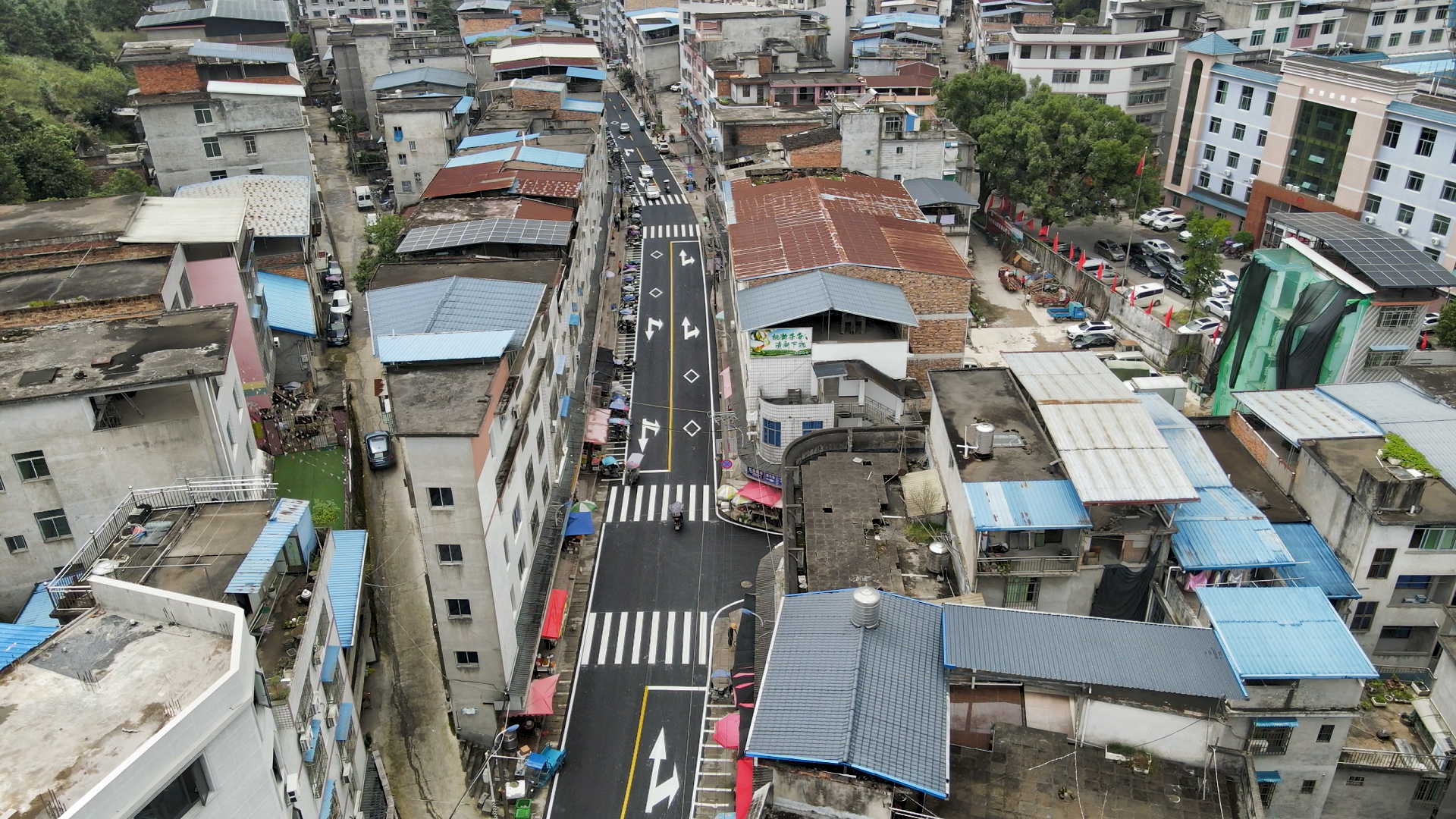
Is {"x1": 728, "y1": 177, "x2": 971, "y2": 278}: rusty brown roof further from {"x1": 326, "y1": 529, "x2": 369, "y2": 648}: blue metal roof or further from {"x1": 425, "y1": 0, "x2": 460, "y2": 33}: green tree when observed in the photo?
{"x1": 425, "y1": 0, "x2": 460, "y2": 33}: green tree

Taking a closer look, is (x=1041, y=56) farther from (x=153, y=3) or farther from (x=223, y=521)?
(x=153, y=3)

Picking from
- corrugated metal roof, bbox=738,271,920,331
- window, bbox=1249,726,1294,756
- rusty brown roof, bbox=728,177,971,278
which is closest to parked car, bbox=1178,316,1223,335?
rusty brown roof, bbox=728,177,971,278

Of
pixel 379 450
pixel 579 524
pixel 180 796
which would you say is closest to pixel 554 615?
pixel 579 524

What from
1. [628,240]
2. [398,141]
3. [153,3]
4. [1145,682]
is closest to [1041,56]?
[628,240]

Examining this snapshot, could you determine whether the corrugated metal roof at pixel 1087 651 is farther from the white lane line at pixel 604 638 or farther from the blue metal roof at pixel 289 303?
the blue metal roof at pixel 289 303

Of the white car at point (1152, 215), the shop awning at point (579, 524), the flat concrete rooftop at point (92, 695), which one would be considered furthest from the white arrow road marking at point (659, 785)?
the white car at point (1152, 215)
